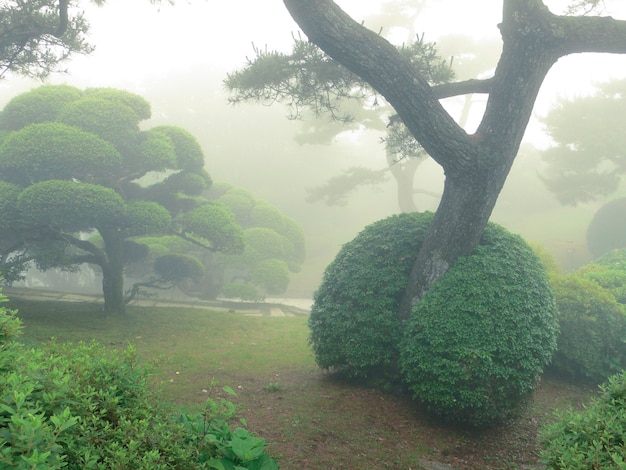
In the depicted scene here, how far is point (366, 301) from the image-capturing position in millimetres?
5043

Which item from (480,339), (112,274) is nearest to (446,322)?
(480,339)

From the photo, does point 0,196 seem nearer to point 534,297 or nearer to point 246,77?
point 246,77

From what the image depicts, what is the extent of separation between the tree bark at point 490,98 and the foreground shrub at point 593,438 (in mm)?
2319

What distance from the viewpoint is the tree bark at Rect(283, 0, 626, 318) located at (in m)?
4.70

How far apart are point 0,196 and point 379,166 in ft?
109

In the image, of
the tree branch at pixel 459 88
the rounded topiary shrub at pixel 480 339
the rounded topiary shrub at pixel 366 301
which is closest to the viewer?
the rounded topiary shrub at pixel 480 339

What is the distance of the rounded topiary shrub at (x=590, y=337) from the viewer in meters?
6.11

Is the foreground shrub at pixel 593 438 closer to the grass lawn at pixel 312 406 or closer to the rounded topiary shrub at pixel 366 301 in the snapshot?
the grass lawn at pixel 312 406

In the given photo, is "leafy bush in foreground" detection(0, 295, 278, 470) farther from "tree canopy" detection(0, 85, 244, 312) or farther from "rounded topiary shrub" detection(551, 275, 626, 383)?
"tree canopy" detection(0, 85, 244, 312)

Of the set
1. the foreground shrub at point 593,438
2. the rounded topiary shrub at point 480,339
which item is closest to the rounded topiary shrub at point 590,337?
the rounded topiary shrub at point 480,339

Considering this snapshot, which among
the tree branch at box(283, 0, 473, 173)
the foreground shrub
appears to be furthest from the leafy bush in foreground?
the tree branch at box(283, 0, 473, 173)

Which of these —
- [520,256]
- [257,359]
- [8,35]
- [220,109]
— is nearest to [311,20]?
[520,256]

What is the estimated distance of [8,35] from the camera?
281 inches

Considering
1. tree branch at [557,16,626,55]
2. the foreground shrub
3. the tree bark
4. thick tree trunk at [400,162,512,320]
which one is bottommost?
the foreground shrub
